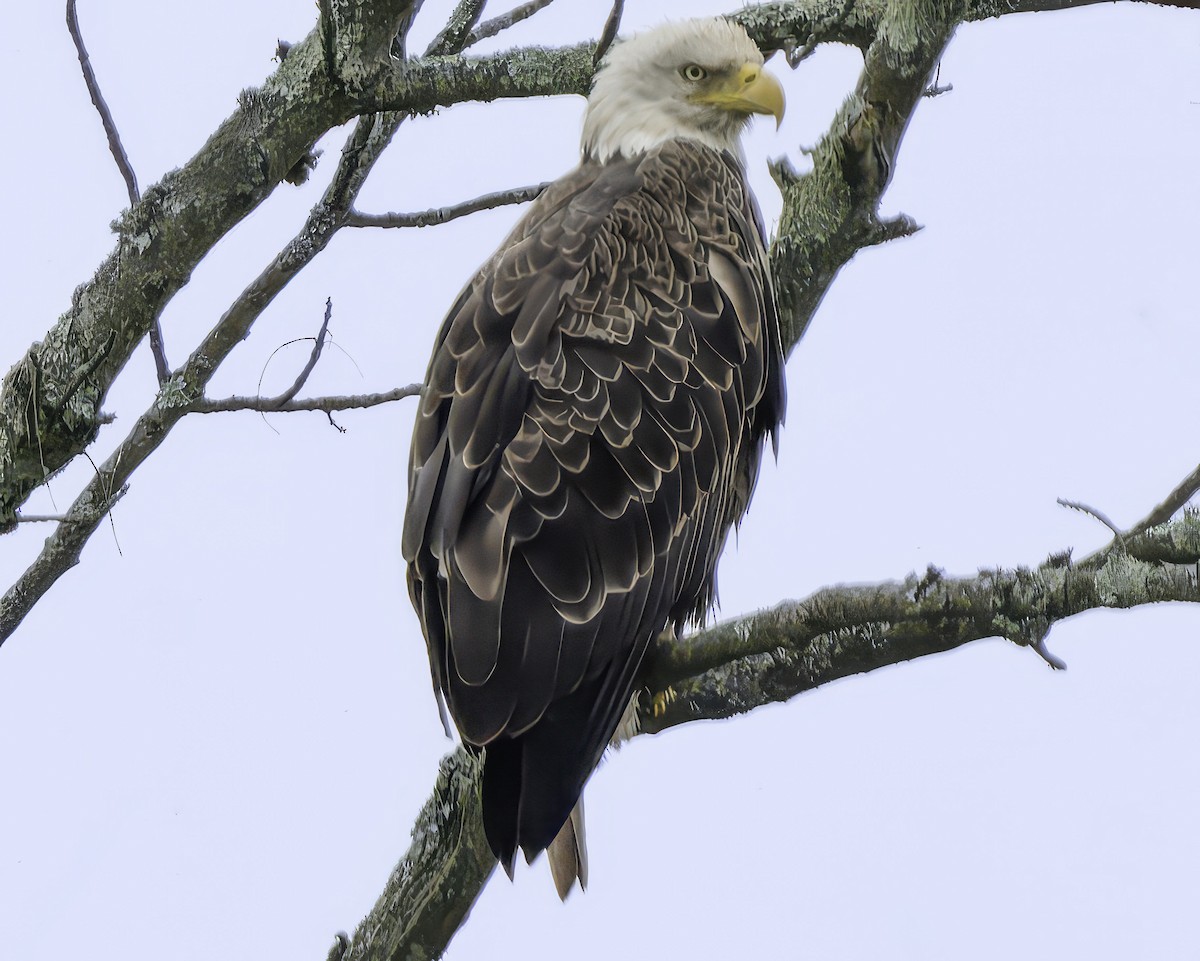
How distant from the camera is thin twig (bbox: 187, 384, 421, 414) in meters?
3.42

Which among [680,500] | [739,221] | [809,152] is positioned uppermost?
[809,152]

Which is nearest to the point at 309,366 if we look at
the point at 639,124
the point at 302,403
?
the point at 302,403

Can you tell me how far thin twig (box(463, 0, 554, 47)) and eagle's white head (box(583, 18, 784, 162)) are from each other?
10.6 inches

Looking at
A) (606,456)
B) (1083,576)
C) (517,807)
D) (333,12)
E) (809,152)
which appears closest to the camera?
(1083,576)

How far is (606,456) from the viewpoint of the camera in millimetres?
3203

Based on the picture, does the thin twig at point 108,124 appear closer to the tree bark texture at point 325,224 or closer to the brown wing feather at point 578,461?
the tree bark texture at point 325,224

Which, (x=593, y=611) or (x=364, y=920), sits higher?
(x=593, y=611)

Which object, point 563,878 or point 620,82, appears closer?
point 563,878

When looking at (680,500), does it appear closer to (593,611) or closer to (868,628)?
(593,611)

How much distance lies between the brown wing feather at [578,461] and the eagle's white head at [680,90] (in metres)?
0.42

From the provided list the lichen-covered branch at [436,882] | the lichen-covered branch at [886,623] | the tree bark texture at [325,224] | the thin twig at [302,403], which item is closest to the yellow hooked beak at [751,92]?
the tree bark texture at [325,224]

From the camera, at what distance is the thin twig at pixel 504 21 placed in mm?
4164

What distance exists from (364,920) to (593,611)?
3.84ft

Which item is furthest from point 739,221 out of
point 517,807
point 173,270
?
point 517,807
